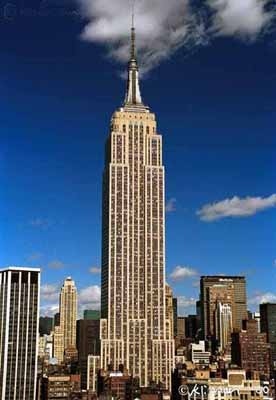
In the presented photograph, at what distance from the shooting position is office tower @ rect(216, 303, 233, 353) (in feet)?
70.3

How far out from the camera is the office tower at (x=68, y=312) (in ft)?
70.3

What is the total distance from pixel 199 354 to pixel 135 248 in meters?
3.69

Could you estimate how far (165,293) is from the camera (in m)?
18.0

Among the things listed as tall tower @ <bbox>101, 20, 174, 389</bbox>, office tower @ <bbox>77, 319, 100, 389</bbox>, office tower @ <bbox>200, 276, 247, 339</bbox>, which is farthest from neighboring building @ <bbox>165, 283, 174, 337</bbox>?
office tower @ <bbox>200, 276, 247, 339</bbox>

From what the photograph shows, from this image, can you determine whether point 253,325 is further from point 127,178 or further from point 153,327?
point 127,178

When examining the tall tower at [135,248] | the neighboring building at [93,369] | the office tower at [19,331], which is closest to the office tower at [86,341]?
the neighboring building at [93,369]

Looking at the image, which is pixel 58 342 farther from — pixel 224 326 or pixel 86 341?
pixel 224 326

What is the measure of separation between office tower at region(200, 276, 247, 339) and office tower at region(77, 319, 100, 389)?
4.15m

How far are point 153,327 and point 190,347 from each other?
2.59 meters

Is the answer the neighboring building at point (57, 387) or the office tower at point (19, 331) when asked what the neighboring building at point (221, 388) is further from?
the office tower at point (19, 331)

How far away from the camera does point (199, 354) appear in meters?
19.7

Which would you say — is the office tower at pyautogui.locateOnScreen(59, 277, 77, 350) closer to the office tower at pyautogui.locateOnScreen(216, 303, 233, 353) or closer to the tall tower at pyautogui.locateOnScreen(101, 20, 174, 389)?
the tall tower at pyautogui.locateOnScreen(101, 20, 174, 389)

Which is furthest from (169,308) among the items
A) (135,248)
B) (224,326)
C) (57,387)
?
(224,326)

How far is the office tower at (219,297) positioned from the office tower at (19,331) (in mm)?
7507
